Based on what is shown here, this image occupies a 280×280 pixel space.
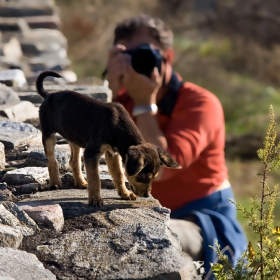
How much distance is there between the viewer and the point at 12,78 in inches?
194

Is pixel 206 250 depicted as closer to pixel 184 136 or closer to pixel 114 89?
pixel 184 136

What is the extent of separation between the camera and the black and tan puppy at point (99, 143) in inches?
114

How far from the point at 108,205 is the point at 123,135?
31 cm

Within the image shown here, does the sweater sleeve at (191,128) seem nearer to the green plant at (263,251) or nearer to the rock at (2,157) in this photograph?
the rock at (2,157)

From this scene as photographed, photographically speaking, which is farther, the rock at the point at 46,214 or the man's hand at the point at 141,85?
the man's hand at the point at 141,85

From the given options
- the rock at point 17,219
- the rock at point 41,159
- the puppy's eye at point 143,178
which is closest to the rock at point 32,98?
the rock at point 41,159

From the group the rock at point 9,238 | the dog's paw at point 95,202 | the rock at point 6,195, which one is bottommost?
the rock at point 6,195

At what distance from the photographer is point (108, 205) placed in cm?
293

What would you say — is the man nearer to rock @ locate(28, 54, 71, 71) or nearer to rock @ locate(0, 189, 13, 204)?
rock @ locate(0, 189, 13, 204)

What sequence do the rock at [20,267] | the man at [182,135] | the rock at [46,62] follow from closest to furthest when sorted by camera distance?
the rock at [20,267] < the man at [182,135] < the rock at [46,62]

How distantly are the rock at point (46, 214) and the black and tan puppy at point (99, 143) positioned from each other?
0.78 feet

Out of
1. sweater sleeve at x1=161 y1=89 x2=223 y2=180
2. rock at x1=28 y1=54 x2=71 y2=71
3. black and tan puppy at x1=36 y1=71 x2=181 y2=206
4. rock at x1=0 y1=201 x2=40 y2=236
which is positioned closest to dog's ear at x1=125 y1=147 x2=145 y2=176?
black and tan puppy at x1=36 y1=71 x2=181 y2=206

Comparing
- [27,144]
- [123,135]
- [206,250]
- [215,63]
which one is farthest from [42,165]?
[215,63]

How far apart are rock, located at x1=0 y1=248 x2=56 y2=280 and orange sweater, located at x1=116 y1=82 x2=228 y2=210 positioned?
1.79 metres
